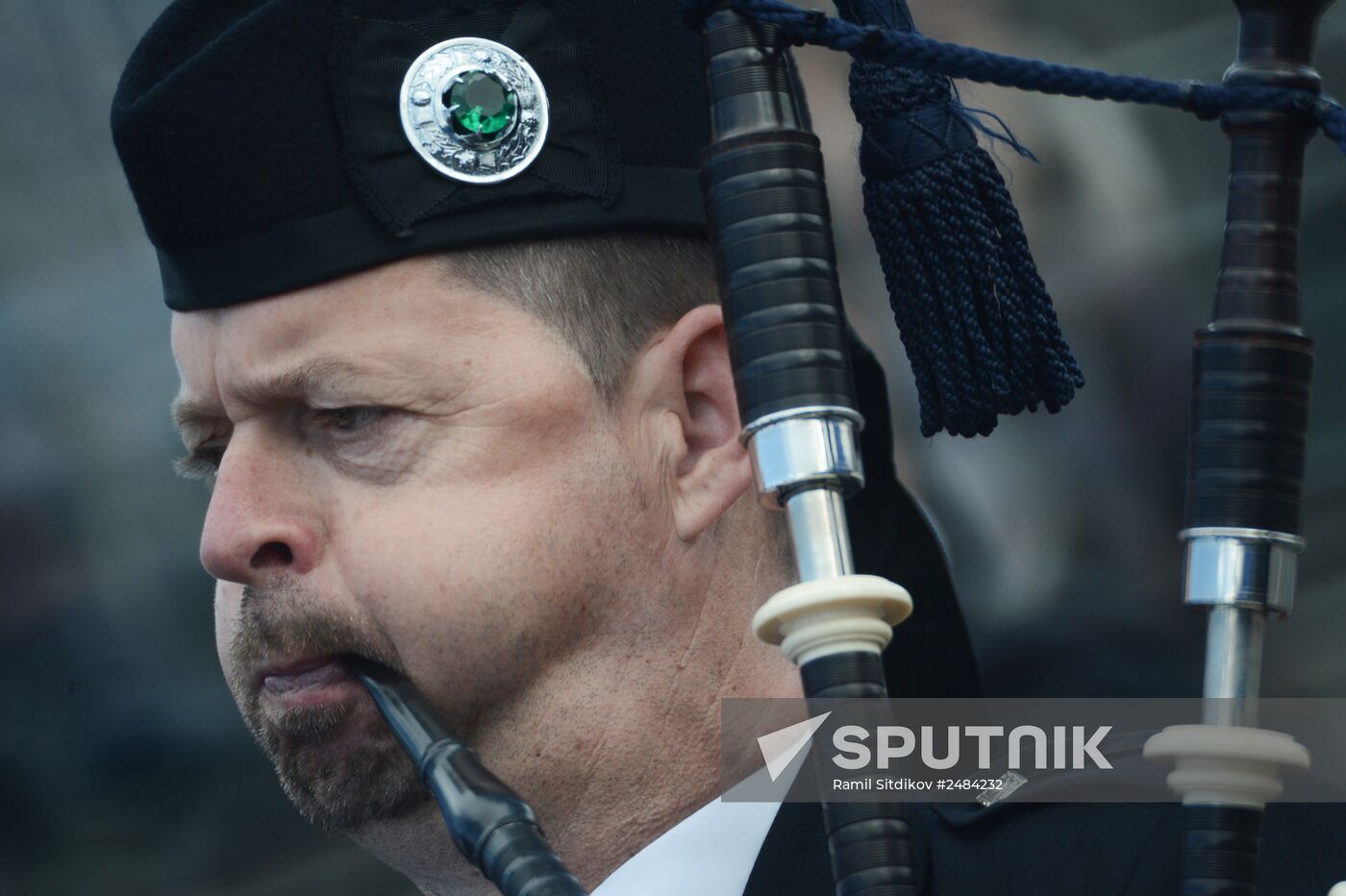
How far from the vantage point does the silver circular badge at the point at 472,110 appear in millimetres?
2186

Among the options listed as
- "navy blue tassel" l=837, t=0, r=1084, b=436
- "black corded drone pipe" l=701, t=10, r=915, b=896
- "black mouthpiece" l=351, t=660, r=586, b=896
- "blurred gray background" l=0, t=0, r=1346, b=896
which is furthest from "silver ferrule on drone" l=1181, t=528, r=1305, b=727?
"blurred gray background" l=0, t=0, r=1346, b=896

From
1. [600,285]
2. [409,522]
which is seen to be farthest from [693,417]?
[409,522]

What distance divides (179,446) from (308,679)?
199 centimetres

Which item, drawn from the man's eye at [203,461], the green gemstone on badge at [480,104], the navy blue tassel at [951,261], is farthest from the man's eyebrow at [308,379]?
the navy blue tassel at [951,261]

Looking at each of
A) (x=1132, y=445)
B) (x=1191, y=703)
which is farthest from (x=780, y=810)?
(x=1132, y=445)

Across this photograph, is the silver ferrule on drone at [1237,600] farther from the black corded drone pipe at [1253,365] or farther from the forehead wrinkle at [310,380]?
the forehead wrinkle at [310,380]

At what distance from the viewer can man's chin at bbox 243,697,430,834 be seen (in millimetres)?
2168

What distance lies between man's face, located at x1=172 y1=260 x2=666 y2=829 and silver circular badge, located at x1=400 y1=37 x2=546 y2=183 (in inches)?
5.0

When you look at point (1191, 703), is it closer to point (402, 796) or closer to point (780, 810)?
point (780, 810)

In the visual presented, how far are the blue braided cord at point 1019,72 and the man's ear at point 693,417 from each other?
2.04 feet

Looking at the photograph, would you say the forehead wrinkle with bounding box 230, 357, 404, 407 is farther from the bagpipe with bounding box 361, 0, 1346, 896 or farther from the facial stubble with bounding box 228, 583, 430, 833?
the bagpipe with bounding box 361, 0, 1346, 896

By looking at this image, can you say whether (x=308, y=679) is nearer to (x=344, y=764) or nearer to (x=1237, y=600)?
(x=344, y=764)

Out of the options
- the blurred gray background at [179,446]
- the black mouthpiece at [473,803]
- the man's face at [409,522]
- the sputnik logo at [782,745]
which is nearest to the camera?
the black mouthpiece at [473,803]

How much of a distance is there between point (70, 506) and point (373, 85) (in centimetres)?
217
